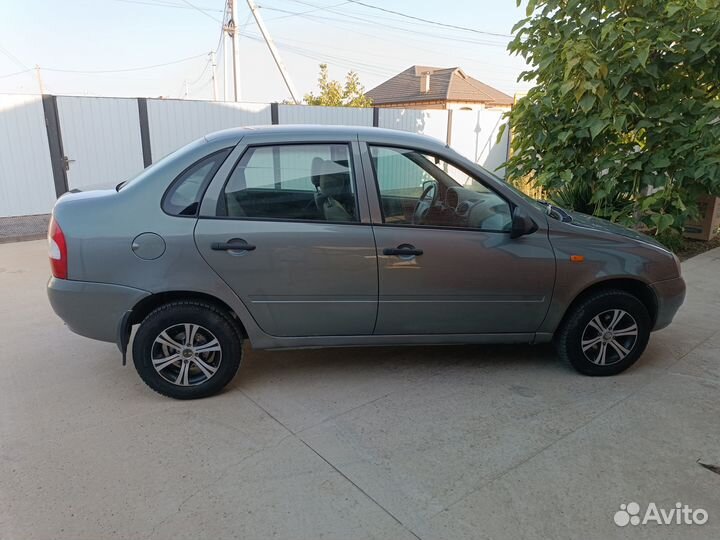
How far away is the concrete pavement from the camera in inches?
93.2

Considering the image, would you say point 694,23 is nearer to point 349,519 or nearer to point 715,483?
point 715,483

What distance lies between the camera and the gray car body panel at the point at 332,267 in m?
3.13

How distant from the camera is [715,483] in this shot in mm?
2648

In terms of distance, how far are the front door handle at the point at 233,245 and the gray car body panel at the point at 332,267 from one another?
31mm

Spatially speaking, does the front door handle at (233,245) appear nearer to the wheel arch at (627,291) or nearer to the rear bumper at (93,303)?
the rear bumper at (93,303)

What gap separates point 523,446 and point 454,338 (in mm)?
887

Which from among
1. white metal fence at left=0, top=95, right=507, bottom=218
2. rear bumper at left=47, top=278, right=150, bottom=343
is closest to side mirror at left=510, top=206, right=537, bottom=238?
rear bumper at left=47, top=278, right=150, bottom=343

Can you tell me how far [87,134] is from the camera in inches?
375

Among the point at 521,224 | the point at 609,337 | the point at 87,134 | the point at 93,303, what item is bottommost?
the point at 609,337

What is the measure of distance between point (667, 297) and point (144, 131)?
9271mm

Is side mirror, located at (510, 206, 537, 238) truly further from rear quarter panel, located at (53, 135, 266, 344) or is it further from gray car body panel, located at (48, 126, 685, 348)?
rear quarter panel, located at (53, 135, 266, 344)

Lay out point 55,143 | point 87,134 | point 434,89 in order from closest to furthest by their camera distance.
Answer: point 55,143
point 87,134
point 434,89

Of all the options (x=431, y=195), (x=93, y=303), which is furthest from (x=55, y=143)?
(x=431, y=195)

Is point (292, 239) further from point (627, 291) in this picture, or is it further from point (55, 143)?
point (55, 143)
